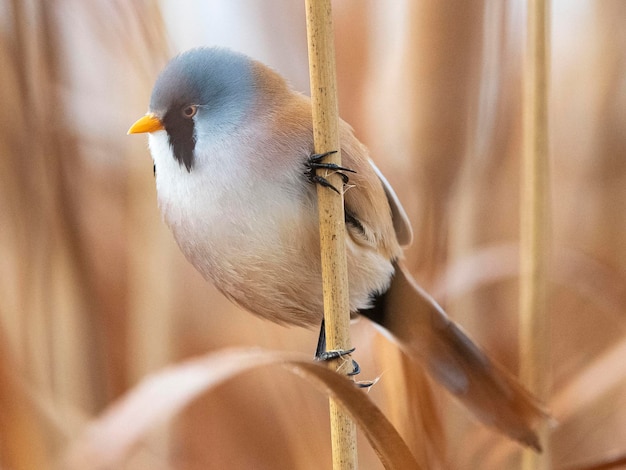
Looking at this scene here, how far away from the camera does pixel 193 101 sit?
553 millimetres

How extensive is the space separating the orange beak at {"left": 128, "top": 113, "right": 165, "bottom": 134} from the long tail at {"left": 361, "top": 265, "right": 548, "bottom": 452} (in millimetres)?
284

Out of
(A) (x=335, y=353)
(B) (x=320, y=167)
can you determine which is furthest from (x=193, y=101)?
(A) (x=335, y=353)

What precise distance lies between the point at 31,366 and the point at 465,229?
534 mm

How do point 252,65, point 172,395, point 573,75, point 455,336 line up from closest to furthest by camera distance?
point 172,395 < point 252,65 < point 455,336 < point 573,75

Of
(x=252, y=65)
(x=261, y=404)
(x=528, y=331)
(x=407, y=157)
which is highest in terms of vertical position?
(x=252, y=65)

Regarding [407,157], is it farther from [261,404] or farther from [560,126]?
[261,404]

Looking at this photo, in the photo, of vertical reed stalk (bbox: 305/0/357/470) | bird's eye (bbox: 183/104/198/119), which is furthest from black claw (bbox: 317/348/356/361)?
bird's eye (bbox: 183/104/198/119)

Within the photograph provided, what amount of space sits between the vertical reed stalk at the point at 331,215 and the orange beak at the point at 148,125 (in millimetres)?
151

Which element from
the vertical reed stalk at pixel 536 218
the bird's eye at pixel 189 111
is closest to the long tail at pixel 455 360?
the vertical reed stalk at pixel 536 218

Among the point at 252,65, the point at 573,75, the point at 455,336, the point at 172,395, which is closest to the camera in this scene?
the point at 172,395

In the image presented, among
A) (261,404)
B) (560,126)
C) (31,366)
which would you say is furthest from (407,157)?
(31,366)

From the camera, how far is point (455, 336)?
2.24 feet

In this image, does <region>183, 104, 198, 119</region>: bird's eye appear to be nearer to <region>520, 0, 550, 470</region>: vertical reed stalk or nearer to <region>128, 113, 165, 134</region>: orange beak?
<region>128, 113, 165, 134</region>: orange beak

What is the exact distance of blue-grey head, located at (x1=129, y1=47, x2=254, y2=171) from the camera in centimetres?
55
